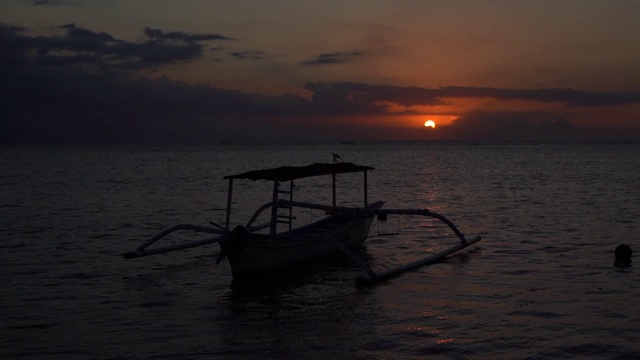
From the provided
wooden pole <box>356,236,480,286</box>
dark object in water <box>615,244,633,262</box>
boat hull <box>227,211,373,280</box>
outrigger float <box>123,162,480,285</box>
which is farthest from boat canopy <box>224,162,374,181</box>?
dark object in water <box>615,244,633,262</box>

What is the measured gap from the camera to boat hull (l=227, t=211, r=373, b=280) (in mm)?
15070

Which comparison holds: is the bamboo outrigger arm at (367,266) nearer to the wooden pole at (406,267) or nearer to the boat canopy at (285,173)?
the wooden pole at (406,267)

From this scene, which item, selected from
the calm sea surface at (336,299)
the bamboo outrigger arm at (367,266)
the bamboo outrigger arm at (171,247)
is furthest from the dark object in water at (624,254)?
the bamboo outrigger arm at (171,247)

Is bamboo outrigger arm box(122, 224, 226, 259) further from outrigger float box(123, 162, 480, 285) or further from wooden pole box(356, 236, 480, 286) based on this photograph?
wooden pole box(356, 236, 480, 286)

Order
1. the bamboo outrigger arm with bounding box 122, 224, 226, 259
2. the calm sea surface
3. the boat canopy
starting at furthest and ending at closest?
the bamboo outrigger arm with bounding box 122, 224, 226, 259, the boat canopy, the calm sea surface

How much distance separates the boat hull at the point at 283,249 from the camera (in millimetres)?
15070

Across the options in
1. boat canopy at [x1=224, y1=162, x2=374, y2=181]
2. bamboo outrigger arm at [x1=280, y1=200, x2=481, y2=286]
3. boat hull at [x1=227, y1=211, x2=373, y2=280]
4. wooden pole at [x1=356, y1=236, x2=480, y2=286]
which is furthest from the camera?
boat canopy at [x1=224, y1=162, x2=374, y2=181]

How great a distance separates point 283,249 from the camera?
16016mm

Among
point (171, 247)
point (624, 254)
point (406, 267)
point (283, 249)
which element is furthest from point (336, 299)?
point (624, 254)

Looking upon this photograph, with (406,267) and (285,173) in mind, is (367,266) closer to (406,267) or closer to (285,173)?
(406,267)

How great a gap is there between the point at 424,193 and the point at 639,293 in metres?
28.8

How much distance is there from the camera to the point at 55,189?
144 ft

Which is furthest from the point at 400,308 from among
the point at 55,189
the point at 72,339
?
the point at 55,189

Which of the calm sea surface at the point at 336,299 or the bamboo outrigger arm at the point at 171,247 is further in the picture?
the bamboo outrigger arm at the point at 171,247
